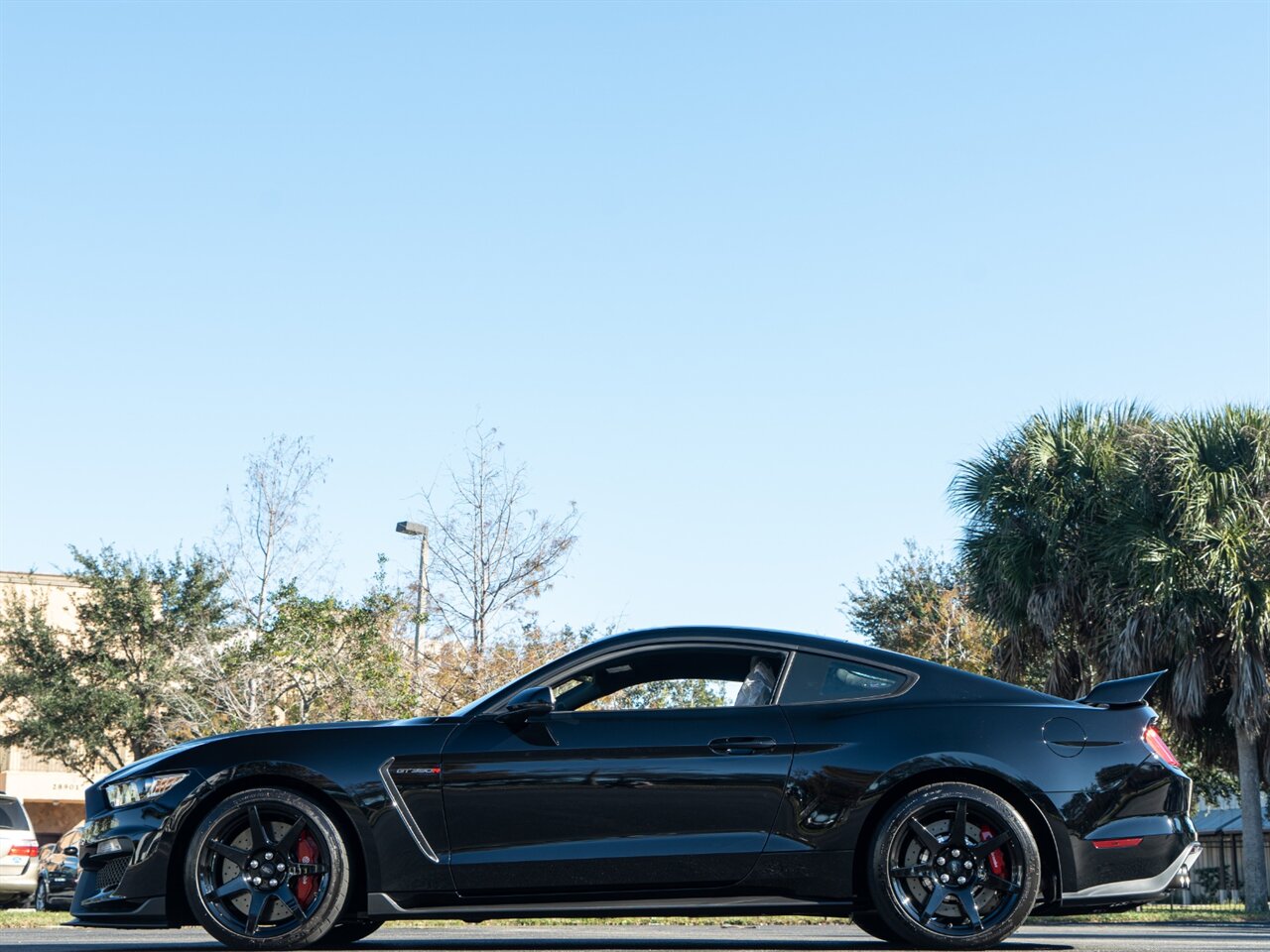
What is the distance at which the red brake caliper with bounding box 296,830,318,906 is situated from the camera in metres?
6.13

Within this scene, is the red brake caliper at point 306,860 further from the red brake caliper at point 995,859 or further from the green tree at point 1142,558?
the green tree at point 1142,558

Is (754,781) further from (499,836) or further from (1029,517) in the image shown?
(1029,517)

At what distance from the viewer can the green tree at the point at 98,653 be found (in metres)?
35.1

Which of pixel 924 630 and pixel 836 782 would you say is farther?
pixel 924 630

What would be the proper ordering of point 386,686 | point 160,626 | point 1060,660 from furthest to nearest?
point 160,626 → point 1060,660 → point 386,686

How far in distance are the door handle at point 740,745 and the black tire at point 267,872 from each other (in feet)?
5.14

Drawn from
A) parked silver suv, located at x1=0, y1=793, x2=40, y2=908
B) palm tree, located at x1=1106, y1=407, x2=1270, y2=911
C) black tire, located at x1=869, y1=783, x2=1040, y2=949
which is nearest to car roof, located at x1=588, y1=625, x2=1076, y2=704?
black tire, located at x1=869, y1=783, x2=1040, y2=949

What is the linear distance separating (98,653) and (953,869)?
110 feet

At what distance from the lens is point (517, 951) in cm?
634

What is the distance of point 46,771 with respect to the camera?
1752 inches

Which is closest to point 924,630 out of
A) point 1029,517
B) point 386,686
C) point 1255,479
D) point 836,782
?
point 1029,517

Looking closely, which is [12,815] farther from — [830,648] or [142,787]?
[830,648]

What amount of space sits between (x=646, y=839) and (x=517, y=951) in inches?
32.2

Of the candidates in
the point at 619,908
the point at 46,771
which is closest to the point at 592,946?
the point at 619,908
